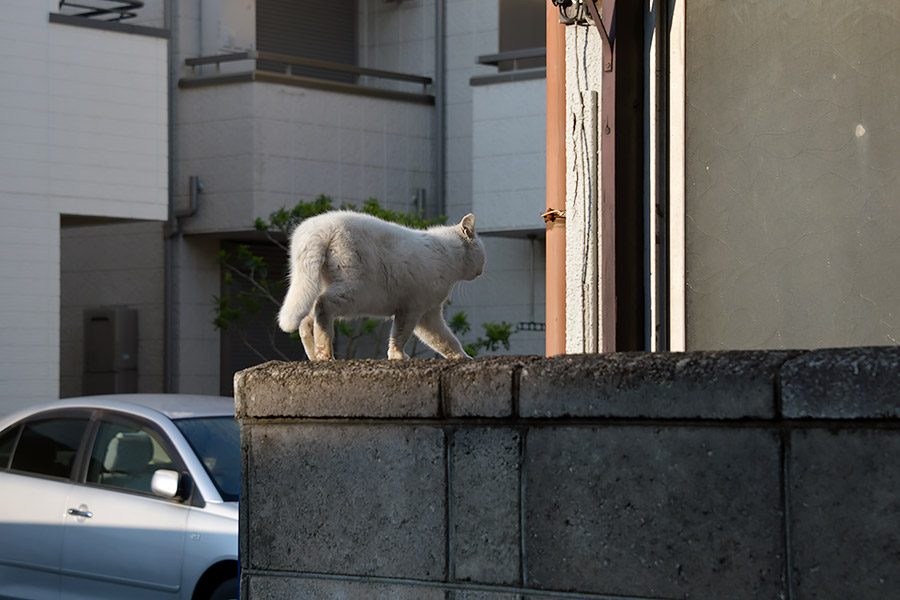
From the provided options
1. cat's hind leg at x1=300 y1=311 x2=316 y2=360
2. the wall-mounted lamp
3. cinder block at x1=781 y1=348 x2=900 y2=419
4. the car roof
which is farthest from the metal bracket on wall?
the car roof

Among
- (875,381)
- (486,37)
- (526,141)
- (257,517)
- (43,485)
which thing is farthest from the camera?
(486,37)

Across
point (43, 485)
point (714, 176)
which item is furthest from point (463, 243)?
point (43, 485)

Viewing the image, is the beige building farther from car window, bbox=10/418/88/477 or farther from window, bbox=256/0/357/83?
window, bbox=256/0/357/83

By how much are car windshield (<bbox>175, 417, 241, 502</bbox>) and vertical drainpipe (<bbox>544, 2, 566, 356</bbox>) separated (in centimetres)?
261

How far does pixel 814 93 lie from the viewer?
488 cm

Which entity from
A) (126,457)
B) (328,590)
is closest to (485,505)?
(328,590)

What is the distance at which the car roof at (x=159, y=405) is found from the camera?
811 centimetres

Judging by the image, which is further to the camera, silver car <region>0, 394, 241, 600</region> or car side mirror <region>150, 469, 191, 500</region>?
car side mirror <region>150, 469, 191, 500</region>

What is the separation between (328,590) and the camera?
3400mm

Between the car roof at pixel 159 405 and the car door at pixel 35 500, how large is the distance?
4.2 inches

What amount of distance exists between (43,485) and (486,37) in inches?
452

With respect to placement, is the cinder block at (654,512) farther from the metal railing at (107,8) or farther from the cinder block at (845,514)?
the metal railing at (107,8)

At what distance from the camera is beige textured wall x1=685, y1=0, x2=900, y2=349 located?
4.66 metres

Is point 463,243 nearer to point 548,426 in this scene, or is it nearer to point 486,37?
point 548,426
